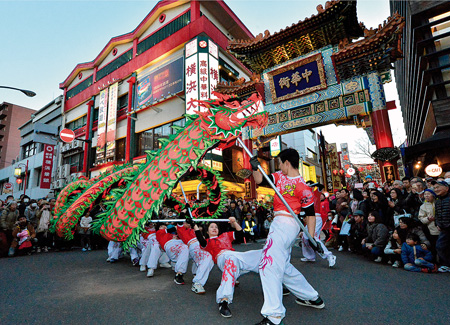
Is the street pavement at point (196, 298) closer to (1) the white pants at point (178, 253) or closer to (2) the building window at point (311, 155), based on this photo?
(1) the white pants at point (178, 253)

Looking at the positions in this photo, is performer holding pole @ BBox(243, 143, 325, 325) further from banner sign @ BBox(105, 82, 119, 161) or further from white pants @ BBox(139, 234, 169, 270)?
banner sign @ BBox(105, 82, 119, 161)

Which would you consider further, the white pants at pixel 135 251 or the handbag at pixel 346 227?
the handbag at pixel 346 227

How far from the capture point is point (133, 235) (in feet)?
12.7

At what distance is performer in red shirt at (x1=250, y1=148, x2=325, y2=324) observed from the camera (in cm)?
243

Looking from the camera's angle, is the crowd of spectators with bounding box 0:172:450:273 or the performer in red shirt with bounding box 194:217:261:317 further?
the crowd of spectators with bounding box 0:172:450:273

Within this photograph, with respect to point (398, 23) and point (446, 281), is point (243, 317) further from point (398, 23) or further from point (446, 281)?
point (398, 23)

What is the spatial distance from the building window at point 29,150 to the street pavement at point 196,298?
28.9m

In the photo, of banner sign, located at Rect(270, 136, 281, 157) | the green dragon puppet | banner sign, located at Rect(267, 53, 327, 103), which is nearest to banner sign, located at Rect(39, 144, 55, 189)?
banner sign, located at Rect(270, 136, 281, 157)

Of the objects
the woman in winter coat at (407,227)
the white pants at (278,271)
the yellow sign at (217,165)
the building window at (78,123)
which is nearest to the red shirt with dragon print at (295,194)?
the white pants at (278,271)

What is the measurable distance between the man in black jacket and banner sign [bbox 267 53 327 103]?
794 centimetres

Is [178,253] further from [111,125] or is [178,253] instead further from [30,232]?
[111,125]

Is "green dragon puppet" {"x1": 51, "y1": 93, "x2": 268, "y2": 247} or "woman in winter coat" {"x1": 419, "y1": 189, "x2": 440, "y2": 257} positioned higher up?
"green dragon puppet" {"x1": 51, "y1": 93, "x2": 268, "y2": 247}

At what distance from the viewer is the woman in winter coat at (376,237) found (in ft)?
17.9

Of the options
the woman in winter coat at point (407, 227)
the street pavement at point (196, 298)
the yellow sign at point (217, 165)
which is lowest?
the street pavement at point (196, 298)
